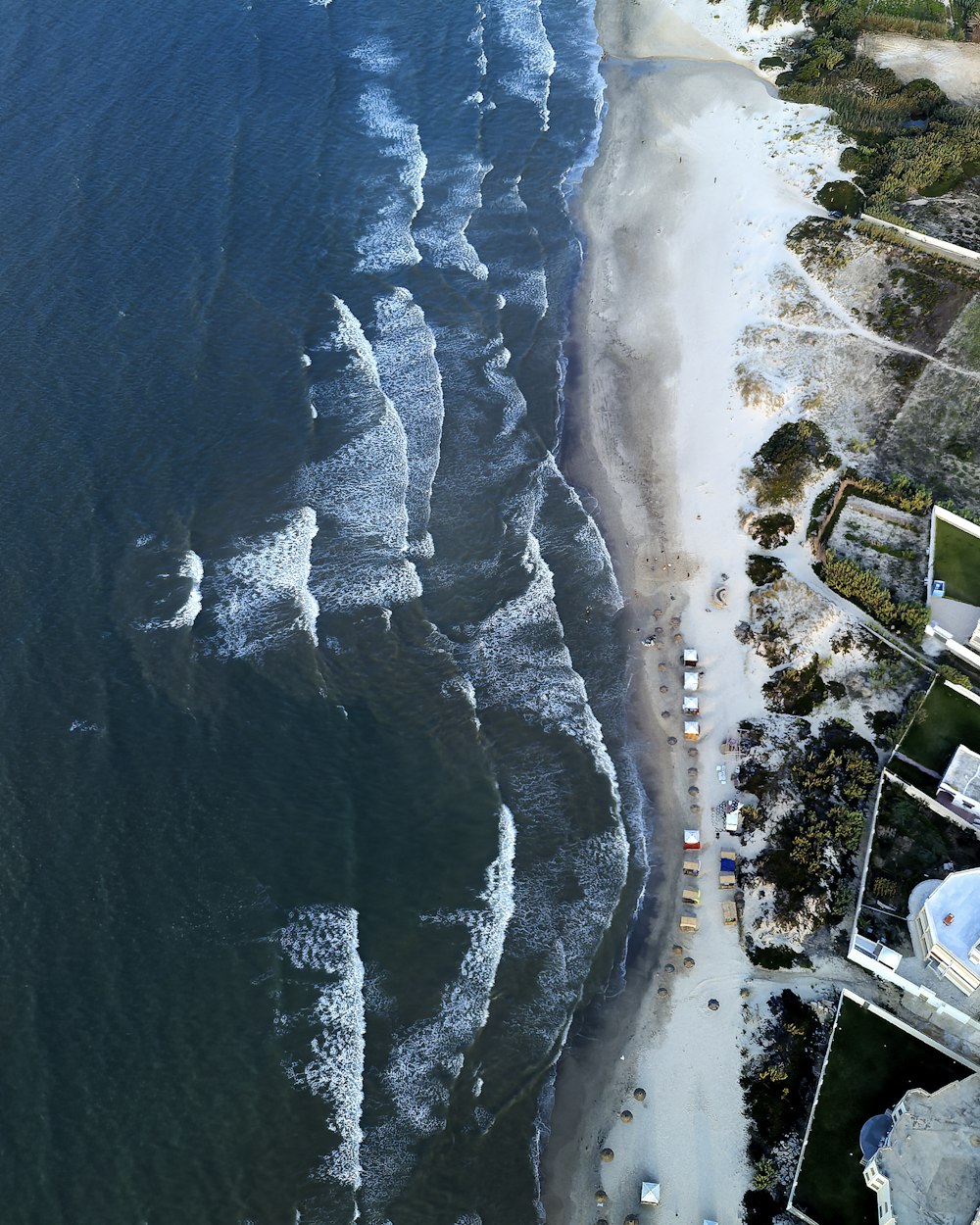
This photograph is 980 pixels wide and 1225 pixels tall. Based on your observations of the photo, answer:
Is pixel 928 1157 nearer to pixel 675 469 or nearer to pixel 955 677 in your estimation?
pixel 955 677

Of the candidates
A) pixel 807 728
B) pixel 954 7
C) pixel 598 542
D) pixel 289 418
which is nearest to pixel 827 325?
pixel 598 542

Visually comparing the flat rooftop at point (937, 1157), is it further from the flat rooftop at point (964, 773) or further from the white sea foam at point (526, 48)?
the white sea foam at point (526, 48)

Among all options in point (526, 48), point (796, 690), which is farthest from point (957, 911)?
point (526, 48)

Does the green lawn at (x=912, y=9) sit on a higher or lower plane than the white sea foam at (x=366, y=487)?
higher

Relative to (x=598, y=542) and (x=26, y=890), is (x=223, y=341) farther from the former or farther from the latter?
(x=26, y=890)

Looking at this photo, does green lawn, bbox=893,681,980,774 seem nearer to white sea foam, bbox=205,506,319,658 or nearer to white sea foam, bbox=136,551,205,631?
white sea foam, bbox=205,506,319,658

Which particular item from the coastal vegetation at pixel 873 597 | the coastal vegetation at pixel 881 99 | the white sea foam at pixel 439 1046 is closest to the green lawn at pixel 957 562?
the coastal vegetation at pixel 873 597
